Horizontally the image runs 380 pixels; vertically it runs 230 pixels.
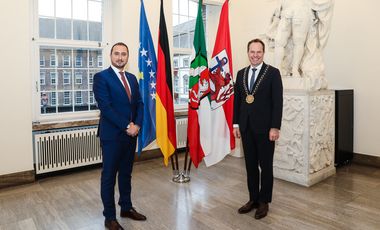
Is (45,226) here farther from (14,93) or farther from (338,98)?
(338,98)

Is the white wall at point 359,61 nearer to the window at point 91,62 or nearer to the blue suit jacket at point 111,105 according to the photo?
the window at point 91,62

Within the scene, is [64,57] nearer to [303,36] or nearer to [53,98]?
[53,98]

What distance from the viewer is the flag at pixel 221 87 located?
3393 mm

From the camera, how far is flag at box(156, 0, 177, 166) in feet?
11.0

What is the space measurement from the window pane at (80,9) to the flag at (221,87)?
1879 mm

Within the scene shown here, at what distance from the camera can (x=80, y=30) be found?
13.3ft

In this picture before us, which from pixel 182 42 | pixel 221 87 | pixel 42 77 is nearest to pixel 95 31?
pixel 42 77

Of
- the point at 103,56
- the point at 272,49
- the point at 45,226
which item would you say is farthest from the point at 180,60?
the point at 45,226

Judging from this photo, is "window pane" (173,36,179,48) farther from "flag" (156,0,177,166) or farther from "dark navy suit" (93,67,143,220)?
"dark navy suit" (93,67,143,220)

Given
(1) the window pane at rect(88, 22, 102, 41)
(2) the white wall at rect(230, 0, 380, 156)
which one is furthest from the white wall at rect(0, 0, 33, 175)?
(2) the white wall at rect(230, 0, 380, 156)

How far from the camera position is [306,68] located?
355cm

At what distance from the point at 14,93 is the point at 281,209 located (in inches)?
117

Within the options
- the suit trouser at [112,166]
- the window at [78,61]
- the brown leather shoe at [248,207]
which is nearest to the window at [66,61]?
the window at [78,61]

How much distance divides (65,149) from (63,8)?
69.9 inches
